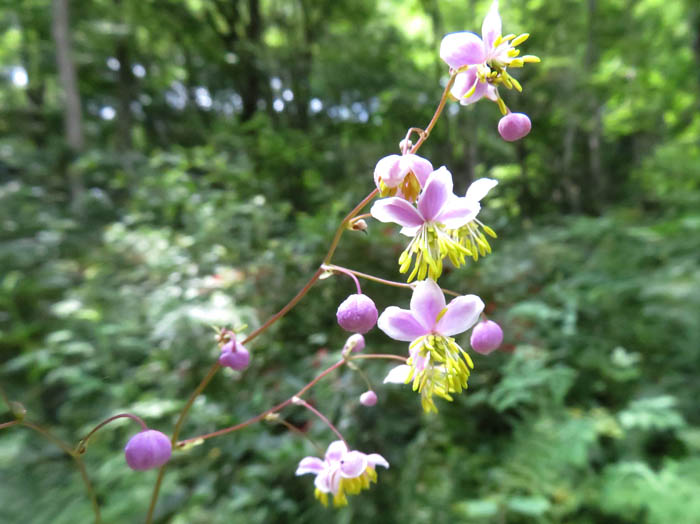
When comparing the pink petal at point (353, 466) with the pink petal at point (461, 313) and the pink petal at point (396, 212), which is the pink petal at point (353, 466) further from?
the pink petal at point (396, 212)

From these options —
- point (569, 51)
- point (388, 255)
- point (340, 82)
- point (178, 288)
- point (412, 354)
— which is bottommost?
point (178, 288)

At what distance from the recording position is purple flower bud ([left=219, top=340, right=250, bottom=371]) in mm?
690

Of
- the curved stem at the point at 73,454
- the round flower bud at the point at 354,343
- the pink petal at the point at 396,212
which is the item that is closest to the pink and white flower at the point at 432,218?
the pink petal at the point at 396,212

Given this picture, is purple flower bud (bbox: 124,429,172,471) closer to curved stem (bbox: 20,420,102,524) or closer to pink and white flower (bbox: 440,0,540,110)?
curved stem (bbox: 20,420,102,524)

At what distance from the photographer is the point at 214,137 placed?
15.1 feet

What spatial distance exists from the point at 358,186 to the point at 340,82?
5.55ft

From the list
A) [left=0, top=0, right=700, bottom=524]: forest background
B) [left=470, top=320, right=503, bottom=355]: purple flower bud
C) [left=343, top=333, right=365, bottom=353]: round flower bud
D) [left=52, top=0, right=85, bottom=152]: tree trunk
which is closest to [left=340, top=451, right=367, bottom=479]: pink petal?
[left=343, top=333, right=365, bottom=353]: round flower bud

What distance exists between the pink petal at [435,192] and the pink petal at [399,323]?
0.46 ft

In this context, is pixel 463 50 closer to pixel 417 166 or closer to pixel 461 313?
pixel 417 166

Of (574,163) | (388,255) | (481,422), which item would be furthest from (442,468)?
(574,163)

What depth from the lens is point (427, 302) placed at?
56cm

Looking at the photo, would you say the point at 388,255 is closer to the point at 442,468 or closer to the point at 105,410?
the point at 442,468

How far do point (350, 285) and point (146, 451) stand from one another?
165cm

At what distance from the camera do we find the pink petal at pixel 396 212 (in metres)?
0.53
